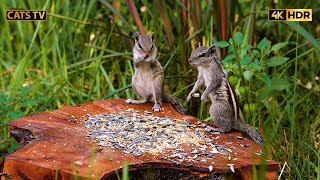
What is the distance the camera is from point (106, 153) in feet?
13.2

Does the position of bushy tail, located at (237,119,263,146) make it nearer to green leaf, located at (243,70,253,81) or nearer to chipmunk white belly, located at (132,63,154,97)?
green leaf, located at (243,70,253,81)

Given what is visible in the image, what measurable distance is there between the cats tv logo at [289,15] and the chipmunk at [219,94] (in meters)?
0.99

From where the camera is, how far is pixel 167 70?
248 inches

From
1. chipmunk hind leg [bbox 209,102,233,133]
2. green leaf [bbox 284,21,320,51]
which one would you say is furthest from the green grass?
chipmunk hind leg [bbox 209,102,233,133]

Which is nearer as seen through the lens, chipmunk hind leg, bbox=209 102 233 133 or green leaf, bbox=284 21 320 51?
chipmunk hind leg, bbox=209 102 233 133

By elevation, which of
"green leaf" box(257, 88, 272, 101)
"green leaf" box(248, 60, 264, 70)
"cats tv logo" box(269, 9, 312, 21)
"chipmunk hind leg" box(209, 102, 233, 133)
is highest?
"cats tv logo" box(269, 9, 312, 21)

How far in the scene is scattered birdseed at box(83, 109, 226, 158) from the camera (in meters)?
4.16

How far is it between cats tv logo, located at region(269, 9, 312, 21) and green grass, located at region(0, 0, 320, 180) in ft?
0.45

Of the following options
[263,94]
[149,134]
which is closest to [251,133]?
[263,94]

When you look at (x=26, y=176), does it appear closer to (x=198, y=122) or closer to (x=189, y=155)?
(x=189, y=155)

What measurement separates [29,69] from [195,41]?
194 centimetres

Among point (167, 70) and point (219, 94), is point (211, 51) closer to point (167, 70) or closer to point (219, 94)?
point (219, 94)

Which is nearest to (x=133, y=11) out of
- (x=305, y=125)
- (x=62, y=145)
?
(x=305, y=125)

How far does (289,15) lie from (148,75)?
5.40 ft
